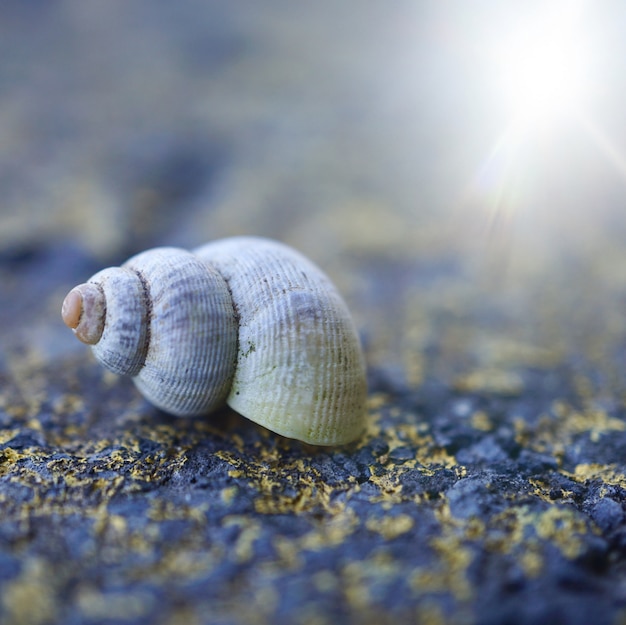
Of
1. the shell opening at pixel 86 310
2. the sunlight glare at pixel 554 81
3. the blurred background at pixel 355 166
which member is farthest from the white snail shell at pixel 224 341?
the sunlight glare at pixel 554 81

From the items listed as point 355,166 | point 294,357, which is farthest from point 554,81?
point 294,357

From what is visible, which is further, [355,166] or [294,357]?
[355,166]

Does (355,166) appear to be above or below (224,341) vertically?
above

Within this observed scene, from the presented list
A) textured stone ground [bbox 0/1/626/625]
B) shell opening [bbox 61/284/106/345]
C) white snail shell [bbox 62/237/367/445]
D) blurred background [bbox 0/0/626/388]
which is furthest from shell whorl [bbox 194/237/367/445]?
blurred background [bbox 0/0/626/388]

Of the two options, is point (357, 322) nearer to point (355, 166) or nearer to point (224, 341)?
point (224, 341)

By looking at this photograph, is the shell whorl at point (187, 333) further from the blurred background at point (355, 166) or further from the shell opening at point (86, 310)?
the blurred background at point (355, 166)

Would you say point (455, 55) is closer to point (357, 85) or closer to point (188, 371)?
point (357, 85)

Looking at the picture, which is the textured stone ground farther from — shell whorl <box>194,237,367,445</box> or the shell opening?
the shell opening
